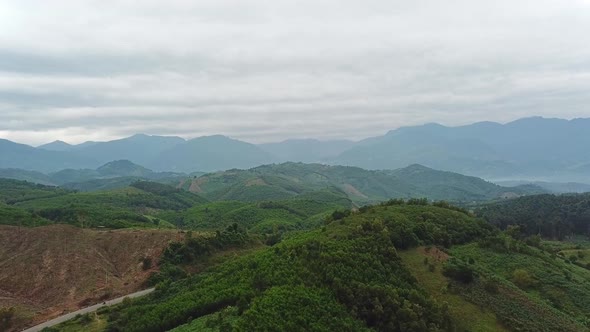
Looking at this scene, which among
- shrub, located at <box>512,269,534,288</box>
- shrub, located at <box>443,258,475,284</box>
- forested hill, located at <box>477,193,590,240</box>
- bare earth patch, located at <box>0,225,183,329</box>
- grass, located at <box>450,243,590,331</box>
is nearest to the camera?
grass, located at <box>450,243,590,331</box>

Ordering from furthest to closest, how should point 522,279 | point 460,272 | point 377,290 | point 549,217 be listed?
point 549,217
point 522,279
point 460,272
point 377,290

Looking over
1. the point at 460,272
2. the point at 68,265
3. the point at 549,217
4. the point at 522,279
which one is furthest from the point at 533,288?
the point at 549,217

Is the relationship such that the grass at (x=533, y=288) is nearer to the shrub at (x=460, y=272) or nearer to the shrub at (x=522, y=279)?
the shrub at (x=522, y=279)

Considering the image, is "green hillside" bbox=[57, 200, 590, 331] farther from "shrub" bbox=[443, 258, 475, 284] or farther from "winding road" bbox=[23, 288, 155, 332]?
"winding road" bbox=[23, 288, 155, 332]

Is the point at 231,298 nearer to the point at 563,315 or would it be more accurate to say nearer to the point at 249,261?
the point at 249,261

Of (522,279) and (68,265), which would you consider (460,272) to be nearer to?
(522,279)

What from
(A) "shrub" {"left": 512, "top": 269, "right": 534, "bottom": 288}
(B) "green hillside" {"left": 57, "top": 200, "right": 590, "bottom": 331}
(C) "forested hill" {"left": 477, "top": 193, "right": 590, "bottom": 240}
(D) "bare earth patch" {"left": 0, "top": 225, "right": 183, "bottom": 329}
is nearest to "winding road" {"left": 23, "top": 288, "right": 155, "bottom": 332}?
(D) "bare earth patch" {"left": 0, "top": 225, "right": 183, "bottom": 329}
